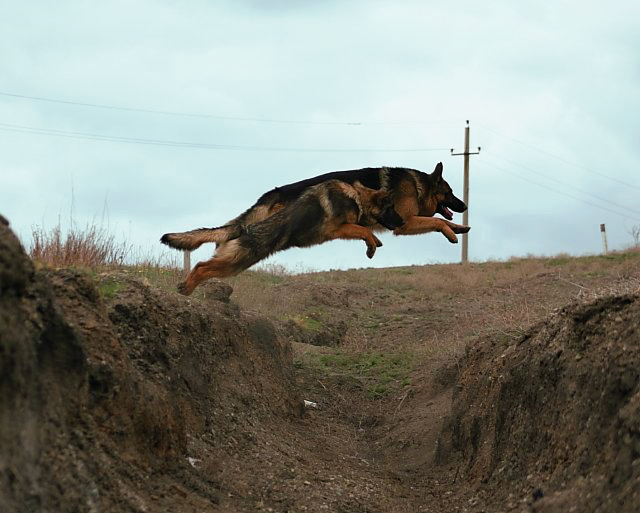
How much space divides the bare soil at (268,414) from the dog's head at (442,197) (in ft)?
6.29

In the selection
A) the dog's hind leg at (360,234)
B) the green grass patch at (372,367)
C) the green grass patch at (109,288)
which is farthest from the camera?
the green grass patch at (372,367)

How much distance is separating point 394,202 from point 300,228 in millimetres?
1639

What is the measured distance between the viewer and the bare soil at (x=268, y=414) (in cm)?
407

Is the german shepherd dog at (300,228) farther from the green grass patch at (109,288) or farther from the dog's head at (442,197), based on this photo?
the green grass patch at (109,288)

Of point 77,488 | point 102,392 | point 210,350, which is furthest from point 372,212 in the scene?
point 77,488

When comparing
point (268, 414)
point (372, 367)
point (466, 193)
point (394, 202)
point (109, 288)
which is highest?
point (466, 193)

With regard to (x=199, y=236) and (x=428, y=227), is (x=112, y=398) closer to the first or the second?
(x=199, y=236)

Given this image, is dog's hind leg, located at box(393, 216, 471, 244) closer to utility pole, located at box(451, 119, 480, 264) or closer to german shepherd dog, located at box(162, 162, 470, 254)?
german shepherd dog, located at box(162, 162, 470, 254)

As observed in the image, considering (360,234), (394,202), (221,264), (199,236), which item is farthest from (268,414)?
(394,202)

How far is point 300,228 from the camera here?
987 centimetres

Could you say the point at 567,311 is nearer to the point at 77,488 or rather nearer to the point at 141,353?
the point at 141,353

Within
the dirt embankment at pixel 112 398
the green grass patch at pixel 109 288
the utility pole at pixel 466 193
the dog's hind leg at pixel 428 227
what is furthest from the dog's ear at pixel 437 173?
the utility pole at pixel 466 193

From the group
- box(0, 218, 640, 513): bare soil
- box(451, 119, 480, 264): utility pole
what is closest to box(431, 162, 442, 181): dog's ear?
box(0, 218, 640, 513): bare soil

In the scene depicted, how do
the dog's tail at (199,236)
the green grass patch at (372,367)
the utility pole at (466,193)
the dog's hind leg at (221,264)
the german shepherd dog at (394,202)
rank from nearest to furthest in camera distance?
the dog's tail at (199,236) < the dog's hind leg at (221,264) < the german shepherd dog at (394,202) < the green grass patch at (372,367) < the utility pole at (466,193)
